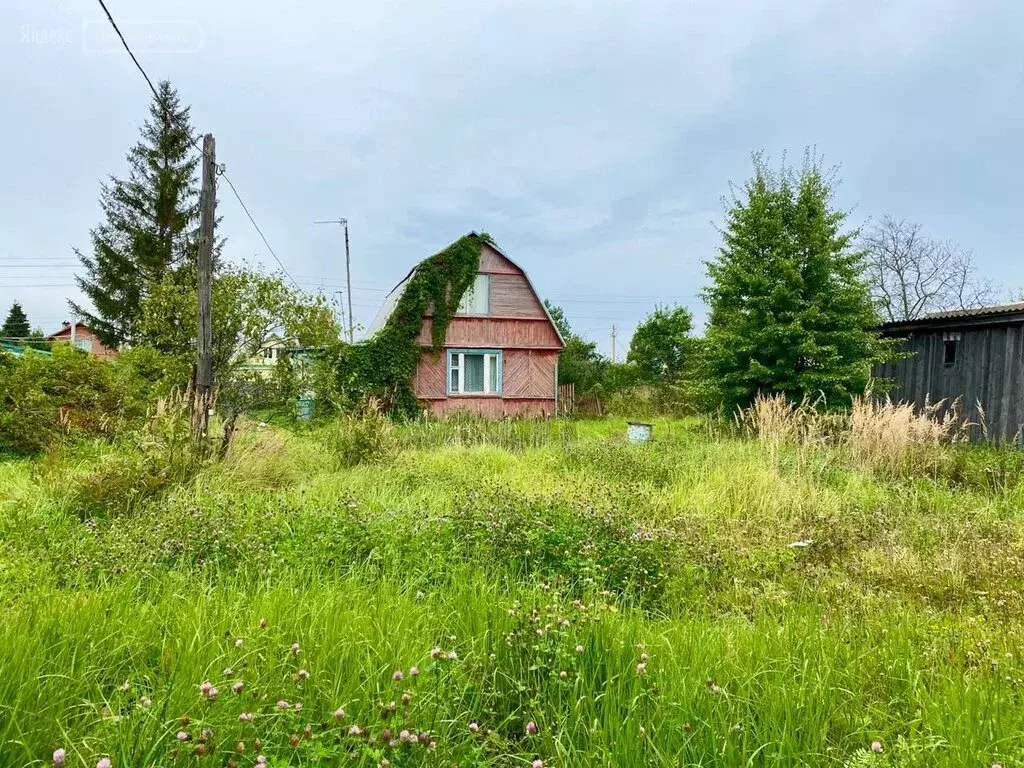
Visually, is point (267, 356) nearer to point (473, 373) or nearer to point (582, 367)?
point (473, 373)

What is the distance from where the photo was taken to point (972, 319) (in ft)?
34.0

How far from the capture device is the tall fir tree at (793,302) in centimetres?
1139

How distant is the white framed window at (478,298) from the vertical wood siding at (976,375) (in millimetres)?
11709

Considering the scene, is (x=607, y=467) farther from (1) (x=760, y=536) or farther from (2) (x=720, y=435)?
(2) (x=720, y=435)

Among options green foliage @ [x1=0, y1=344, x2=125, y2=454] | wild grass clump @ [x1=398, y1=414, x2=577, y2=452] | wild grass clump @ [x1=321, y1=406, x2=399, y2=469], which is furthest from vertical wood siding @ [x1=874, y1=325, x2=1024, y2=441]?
green foliage @ [x1=0, y1=344, x2=125, y2=454]

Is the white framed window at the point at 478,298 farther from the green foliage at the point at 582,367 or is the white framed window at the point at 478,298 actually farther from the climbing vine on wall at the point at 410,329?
the green foliage at the point at 582,367

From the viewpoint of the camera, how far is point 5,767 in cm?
132

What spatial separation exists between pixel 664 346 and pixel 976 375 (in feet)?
43.1

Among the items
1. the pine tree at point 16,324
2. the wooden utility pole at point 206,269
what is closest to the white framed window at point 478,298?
the wooden utility pole at point 206,269

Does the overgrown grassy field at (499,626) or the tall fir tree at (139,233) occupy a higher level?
the tall fir tree at (139,233)

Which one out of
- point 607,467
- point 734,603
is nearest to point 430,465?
point 607,467

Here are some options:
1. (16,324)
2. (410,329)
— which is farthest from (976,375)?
(16,324)

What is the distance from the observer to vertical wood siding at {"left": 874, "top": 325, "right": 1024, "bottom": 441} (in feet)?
32.0

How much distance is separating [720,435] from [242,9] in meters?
8.92
